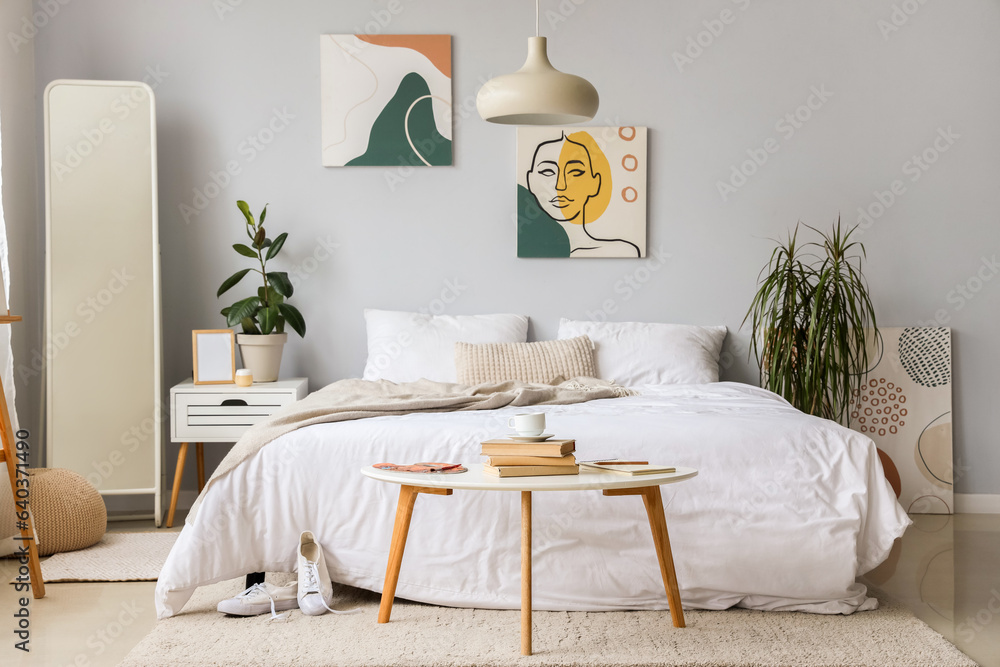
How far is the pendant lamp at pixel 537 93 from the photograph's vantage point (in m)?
2.34

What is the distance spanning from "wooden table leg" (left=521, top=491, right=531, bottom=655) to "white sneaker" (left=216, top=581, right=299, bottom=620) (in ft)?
2.49

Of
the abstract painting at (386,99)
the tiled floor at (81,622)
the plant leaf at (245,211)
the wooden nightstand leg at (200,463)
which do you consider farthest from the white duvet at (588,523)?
the abstract painting at (386,99)

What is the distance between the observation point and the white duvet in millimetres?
2414

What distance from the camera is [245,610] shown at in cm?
244


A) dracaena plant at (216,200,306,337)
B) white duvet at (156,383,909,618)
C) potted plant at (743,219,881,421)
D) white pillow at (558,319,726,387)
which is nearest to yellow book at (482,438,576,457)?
white duvet at (156,383,909,618)

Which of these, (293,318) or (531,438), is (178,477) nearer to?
(293,318)

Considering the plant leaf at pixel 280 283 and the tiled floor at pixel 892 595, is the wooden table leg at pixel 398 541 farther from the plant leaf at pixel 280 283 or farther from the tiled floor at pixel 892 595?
the plant leaf at pixel 280 283

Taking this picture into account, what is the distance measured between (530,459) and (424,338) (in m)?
1.85

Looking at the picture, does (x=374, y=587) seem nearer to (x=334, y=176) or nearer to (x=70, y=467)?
(x=70, y=467)

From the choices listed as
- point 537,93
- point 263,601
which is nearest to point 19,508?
point 263,601

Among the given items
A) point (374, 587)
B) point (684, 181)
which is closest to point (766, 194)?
point (684, 181)

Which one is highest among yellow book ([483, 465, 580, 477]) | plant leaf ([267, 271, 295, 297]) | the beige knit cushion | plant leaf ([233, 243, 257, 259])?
plant leaf ([233, 243, 257, 259])

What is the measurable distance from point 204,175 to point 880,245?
129 inches

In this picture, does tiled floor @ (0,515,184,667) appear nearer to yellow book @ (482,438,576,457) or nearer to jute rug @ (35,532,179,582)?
jute rug @ (35,532,179,582)
